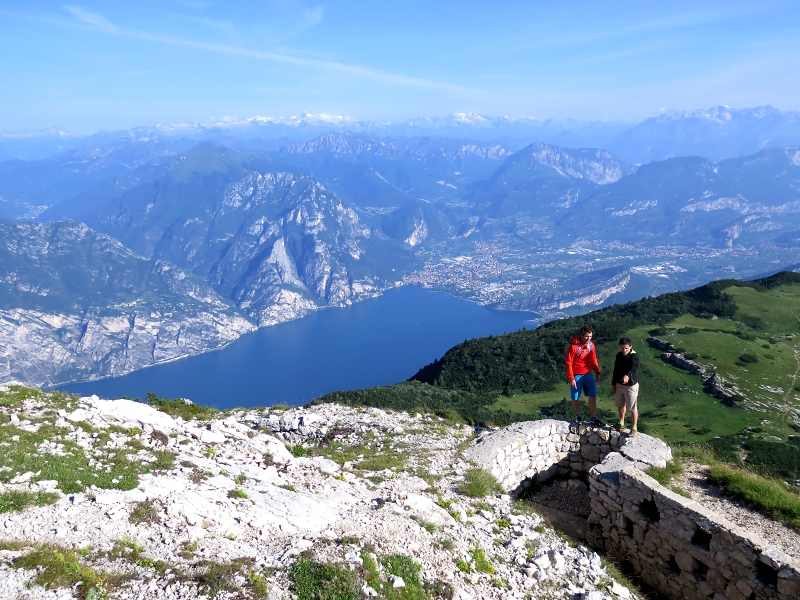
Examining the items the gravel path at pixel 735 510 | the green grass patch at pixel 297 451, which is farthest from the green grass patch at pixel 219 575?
the gravel path at pixel 735 510

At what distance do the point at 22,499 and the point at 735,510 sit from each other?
1584cm

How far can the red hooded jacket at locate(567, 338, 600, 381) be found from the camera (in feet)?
50.3

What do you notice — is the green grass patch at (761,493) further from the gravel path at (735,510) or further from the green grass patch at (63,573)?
the green grass patch at (63,573)

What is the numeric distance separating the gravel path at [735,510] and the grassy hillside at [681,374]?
74.6 feet

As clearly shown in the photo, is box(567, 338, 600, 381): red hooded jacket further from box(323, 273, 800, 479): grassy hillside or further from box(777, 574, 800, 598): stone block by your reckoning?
box(323, 273, 800, 479): grassy hillside

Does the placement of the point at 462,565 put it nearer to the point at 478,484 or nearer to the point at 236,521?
the point at 478,484

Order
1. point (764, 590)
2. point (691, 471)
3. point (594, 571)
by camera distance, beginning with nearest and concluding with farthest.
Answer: point (764, 590) < point (594, 571) < point (691, 471)

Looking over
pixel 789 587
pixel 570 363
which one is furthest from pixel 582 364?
pixel 789 587

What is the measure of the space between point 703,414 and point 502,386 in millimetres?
24630

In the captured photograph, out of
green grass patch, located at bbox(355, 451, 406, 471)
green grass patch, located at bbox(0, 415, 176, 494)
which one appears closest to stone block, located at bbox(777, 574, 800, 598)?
green grass patch, located at bbox(355, 451, 406, 471)

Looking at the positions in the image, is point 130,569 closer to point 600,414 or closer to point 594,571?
point 594,571

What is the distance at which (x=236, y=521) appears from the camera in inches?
387

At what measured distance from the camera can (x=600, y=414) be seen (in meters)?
51.6

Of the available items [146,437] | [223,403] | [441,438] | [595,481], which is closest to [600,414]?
[441,438]
